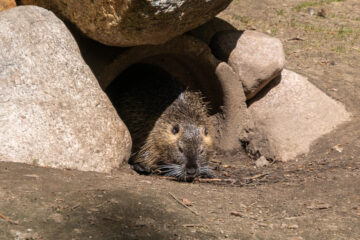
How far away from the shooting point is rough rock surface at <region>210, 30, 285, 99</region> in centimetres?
489

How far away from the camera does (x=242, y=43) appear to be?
4945 mm

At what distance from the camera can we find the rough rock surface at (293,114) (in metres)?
4.78

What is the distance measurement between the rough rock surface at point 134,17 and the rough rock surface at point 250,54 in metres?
1.03

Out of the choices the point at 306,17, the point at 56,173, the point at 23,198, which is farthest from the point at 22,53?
the point at 306,17

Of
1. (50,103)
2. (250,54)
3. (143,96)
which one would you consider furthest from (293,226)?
(143,96)

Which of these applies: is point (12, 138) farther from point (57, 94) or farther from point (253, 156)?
point (253, 156)

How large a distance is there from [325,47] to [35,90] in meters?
4.35

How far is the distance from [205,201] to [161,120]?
2060 millimetres

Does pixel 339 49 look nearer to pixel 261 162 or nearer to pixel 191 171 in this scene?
pixel 261 162

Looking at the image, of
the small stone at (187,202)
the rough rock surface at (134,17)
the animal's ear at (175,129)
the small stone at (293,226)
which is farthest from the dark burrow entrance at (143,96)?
the small stone at (293,226)

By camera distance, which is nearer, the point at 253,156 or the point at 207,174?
the point at 207,174

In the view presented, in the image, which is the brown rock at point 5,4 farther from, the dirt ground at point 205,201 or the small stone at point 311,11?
the small stone at point 311,11

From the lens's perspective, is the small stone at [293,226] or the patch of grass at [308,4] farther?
the patch of grass at [308,4]

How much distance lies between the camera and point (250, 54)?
490 cm
